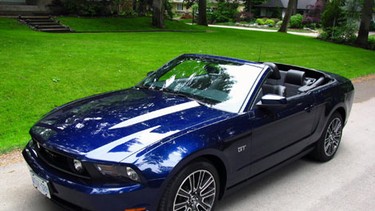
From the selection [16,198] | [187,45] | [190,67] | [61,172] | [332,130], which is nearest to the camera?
[61,172]

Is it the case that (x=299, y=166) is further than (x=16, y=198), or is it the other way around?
(x=299, y=166)

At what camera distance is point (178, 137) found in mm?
3221

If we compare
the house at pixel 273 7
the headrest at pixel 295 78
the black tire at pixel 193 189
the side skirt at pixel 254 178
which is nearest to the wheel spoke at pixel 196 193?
the black tire at pixel 193 189

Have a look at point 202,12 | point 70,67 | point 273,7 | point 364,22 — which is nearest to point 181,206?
point 70,67

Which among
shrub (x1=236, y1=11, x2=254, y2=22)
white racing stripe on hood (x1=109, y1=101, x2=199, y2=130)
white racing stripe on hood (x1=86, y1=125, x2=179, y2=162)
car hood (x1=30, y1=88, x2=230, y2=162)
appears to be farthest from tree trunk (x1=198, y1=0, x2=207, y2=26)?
white racing stripe on hood (x1=86, y1=125, x2=179, y2=162)

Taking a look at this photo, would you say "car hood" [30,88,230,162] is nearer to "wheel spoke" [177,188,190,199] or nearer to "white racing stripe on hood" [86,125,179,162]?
"white racing stripe on hood" [86,125,179,162]

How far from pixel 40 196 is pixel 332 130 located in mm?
3762

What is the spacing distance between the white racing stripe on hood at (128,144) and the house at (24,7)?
21087 mm

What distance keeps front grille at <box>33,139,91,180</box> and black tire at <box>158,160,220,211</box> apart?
0.65 m

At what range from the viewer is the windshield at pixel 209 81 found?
405 centimetres

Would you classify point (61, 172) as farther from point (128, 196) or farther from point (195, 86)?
point (195, 86)

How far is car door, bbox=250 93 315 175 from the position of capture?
12.8ft

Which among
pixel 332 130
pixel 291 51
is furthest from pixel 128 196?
pixel 291 51

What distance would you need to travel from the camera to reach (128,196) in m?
2.88
